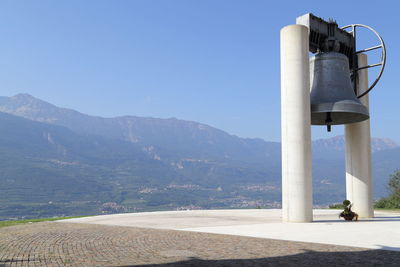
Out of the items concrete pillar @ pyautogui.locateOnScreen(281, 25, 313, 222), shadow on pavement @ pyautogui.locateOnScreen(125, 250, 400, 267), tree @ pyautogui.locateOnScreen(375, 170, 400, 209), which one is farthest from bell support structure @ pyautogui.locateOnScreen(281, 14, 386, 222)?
tree @ pyautogui.locateOnScreen(375, 170, 400, 209)

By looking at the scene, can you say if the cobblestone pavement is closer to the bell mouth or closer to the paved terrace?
the paved terrace

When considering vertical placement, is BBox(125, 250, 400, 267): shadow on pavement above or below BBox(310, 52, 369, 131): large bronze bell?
below

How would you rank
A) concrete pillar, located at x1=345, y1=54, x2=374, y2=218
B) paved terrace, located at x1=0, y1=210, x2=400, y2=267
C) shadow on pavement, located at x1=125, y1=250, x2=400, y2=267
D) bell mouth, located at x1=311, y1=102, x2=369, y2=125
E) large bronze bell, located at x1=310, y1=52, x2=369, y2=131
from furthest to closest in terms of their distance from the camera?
concrete pillar, located at x1=345, y1=54, x2=374, y2=218
large bronze bell, located at x1=310, y1=52, x2=369, y2=131
bell mouth, located at x1=311, y1=102, x2=369, y2=125
paved terrace, located at x1=0, y1=210, x2=400, y2=267
shadow on pavement, located at x1=125, y1=250, x2=400, y2=267

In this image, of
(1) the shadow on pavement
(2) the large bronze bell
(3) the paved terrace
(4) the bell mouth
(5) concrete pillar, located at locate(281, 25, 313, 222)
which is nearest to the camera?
(1) the shadow on pavement

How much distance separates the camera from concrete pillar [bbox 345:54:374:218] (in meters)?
22.4

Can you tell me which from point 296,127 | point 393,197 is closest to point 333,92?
point 296,127

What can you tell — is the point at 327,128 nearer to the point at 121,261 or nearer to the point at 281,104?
the point at 281,104

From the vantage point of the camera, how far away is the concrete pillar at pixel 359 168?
73.5ft

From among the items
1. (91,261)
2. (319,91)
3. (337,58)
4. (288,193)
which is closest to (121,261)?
(91,261)

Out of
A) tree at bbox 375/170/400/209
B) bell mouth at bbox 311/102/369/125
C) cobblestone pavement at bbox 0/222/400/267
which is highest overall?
Answer: bell mouth at bbox 311/102/369/125

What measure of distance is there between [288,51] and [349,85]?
3.74m

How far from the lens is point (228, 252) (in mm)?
11383

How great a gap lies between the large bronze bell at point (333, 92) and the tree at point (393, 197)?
1553 cm

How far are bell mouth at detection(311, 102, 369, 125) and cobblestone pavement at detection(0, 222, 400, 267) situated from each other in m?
8.80
